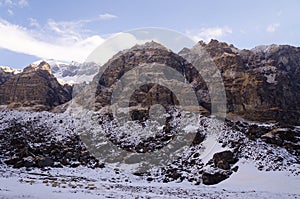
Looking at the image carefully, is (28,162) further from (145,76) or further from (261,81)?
(261,81)

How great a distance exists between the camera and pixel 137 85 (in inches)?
2466

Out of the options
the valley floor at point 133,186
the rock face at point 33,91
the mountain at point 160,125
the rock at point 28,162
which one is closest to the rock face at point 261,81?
the mountain at point 160,125

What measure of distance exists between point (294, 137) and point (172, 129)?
1708 cm

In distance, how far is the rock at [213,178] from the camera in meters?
27.8

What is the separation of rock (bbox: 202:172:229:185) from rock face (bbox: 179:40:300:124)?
26.5 metres

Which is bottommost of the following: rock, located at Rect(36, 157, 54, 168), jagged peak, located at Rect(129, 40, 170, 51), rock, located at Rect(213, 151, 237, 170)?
rock, located at Rect(36, 157, 54, 168)

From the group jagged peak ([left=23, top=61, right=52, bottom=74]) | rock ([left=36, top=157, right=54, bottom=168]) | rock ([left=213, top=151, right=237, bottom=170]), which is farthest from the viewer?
jagged peak ([left=23, top=61, right=52, bottom=74])

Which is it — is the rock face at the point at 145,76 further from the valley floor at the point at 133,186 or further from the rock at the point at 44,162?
the valley floor at the point at 133,186

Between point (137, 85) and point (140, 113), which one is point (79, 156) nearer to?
point (140, 113)

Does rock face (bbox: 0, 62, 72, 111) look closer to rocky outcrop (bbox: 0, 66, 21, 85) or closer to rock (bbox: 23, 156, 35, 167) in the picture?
rocky outcrop (bbox: 0, 66, 21, 85)

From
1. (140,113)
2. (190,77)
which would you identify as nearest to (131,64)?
(190,77)

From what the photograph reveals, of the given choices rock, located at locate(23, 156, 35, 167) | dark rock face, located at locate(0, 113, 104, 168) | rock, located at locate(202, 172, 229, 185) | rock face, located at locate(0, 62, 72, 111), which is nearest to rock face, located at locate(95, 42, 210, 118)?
rock face, located at locate(0, 62, 72, 111)

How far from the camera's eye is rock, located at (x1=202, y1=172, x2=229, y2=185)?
91.4 feet

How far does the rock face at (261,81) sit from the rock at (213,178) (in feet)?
86.9
